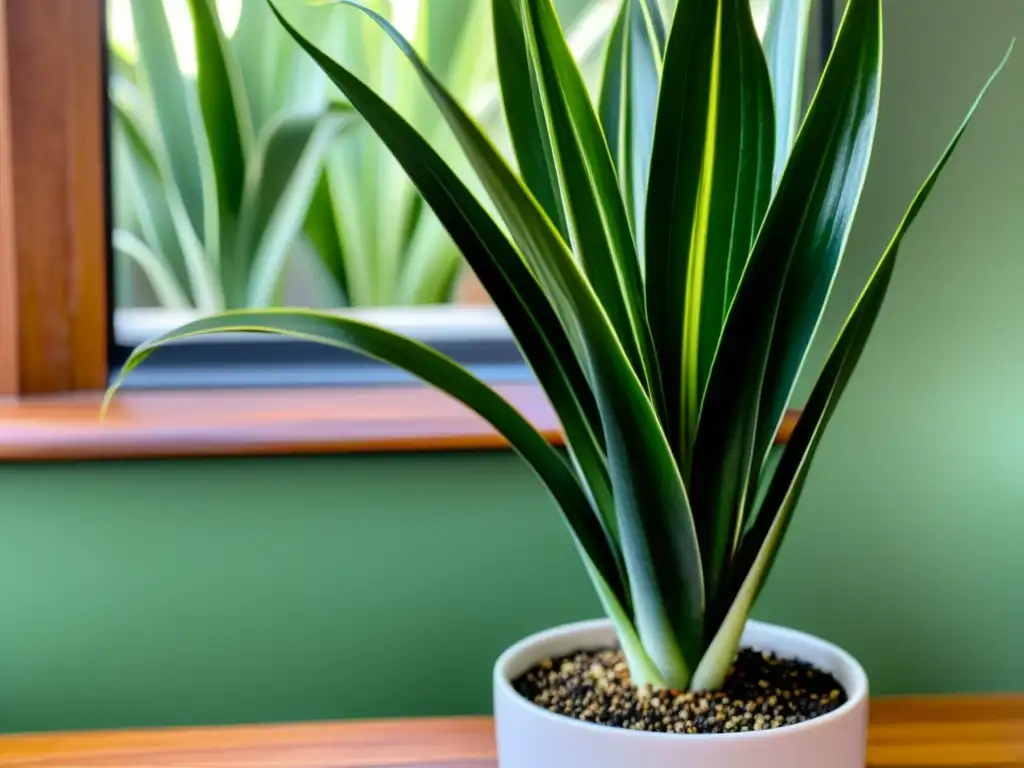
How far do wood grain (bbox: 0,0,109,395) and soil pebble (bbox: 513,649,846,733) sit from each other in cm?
47

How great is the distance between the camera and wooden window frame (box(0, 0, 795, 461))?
64 cm

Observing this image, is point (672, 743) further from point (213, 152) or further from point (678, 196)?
point (213, 152)

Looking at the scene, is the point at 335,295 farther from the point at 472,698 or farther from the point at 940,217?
the point at 940,217

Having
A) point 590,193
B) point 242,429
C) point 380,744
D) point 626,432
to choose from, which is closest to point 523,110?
point 590,193

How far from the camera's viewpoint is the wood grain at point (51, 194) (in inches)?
27.6

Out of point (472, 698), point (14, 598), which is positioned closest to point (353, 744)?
point (472, 698)

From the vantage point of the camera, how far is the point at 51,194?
0.72m

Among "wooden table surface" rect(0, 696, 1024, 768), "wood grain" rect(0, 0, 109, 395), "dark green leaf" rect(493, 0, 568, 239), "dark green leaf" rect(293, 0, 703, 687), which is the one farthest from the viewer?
"wood grain" rect(0, 0, 109, 395)

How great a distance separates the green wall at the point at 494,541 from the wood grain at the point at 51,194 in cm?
13

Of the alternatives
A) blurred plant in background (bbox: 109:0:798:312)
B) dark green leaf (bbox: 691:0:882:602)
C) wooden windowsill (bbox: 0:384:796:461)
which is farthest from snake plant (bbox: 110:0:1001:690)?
blurred plant in background (bbox: 109:0:798:312)

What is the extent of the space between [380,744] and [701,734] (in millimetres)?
266

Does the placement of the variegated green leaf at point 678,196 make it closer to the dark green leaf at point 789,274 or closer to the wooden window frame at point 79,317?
the dark green leaf at point 789,274

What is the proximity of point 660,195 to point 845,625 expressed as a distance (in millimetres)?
399

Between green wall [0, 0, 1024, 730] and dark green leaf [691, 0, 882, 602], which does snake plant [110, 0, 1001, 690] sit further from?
green wall [0, 0, 1024, 730]
